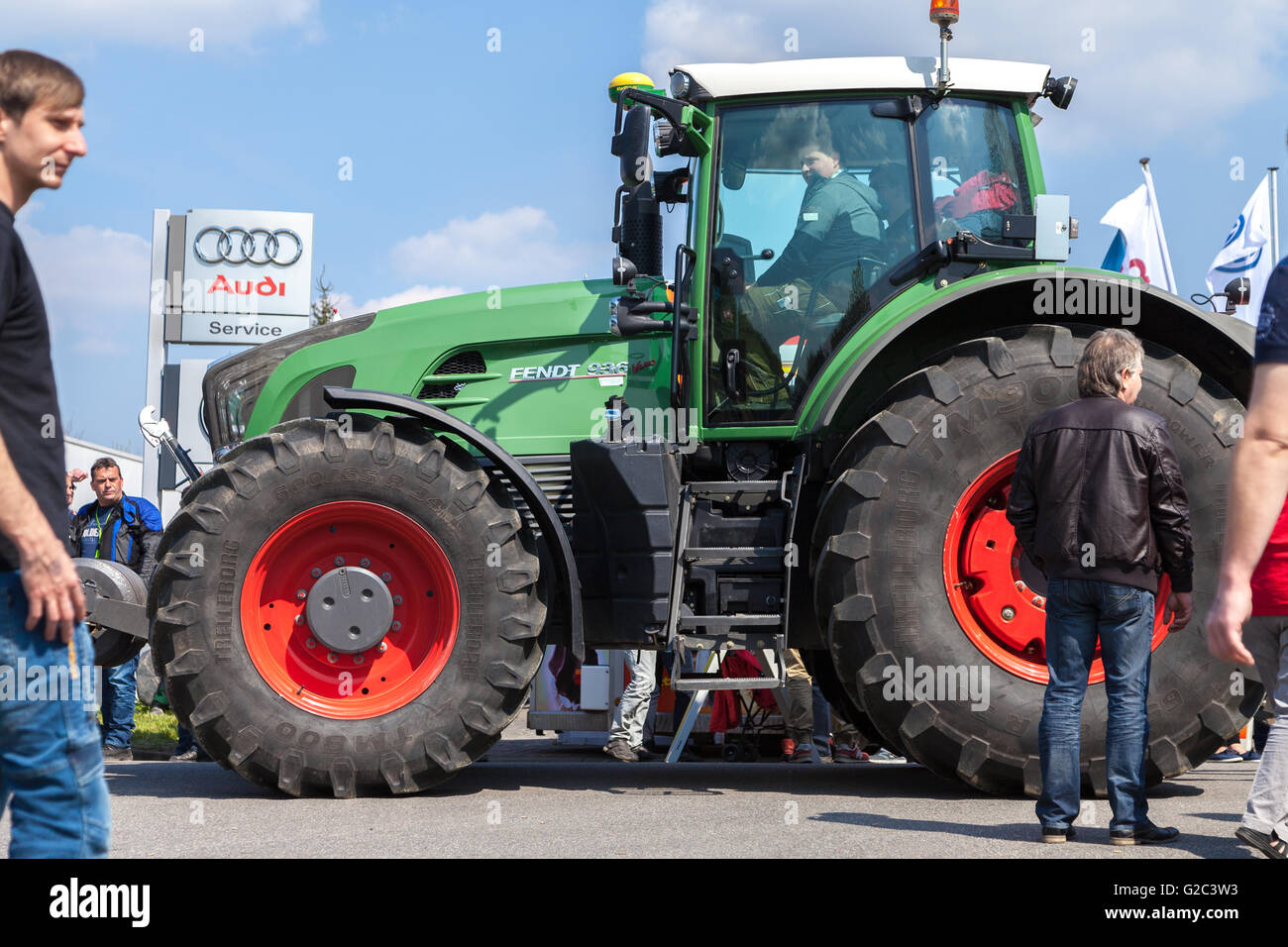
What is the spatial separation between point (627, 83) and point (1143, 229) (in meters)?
8.59

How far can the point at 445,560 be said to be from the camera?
580 cm

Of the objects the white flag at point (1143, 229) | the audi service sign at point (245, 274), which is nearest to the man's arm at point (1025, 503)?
the white flag at point (1143, 229)

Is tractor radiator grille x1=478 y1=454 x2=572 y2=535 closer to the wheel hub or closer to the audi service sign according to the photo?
the wheel hub

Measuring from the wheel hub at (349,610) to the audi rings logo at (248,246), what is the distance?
13.4 meters

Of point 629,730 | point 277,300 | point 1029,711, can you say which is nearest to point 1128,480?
point 1029,711

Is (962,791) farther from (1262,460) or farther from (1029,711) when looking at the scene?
(1262,460)

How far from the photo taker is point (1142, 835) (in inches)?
177

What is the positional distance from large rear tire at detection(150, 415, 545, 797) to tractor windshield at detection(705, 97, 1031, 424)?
1.35 metres

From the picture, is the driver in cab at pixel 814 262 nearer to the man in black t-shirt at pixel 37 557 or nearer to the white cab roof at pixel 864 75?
the white cab roof at pixel 864 75

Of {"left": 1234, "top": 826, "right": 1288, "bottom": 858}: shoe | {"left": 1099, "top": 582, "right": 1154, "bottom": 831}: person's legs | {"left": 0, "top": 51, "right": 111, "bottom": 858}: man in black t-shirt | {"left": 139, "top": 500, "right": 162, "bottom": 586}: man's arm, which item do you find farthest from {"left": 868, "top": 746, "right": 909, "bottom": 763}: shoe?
{"left": 0, "top": 51, "right": 111, "bottom": 858}: man in black t-shirt

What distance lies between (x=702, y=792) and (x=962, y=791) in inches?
45.3
